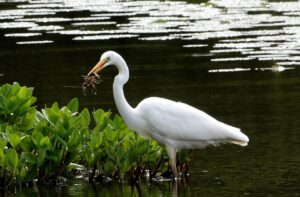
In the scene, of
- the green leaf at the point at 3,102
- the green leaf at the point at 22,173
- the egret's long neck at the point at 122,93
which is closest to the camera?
the green leaf at the point at 22,173

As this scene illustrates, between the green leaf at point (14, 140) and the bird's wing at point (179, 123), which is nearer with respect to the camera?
the green leaf at point (14, 140)

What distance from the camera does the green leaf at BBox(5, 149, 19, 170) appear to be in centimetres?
1131

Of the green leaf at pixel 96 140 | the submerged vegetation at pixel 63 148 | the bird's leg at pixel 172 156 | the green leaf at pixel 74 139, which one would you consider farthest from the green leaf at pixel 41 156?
the bird's leg at pixel 172 156

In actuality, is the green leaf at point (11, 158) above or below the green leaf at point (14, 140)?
below

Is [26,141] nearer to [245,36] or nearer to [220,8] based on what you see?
[245,36]

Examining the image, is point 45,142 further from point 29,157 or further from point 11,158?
point 11,158

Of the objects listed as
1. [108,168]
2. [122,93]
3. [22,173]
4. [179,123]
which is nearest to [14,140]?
[22,173]

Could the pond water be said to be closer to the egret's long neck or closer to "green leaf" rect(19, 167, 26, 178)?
"green leaf" rect(19, 167, 26, 178)

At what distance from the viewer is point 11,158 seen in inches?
447

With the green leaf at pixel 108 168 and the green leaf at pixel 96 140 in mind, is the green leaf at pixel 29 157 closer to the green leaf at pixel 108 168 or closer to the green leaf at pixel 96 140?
the green leaf at pixel 96 140

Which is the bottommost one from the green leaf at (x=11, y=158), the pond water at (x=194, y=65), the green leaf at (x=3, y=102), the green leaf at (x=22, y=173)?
the green leaf at (x=22, y=173)

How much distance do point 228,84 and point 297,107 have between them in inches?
103

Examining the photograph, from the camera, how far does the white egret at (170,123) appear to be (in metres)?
11.8

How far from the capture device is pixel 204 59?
68.9 ft
